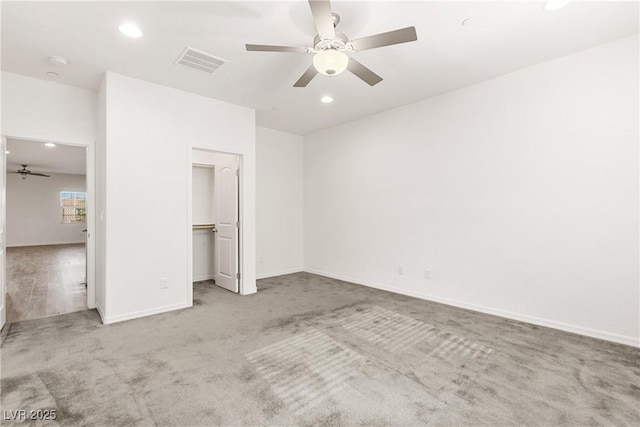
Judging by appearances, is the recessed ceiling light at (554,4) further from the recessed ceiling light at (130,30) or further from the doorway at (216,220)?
the doorway at (216,220)

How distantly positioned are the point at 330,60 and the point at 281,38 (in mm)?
823

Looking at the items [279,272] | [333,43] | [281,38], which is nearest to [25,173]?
[279,272]

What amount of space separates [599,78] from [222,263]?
5314mm

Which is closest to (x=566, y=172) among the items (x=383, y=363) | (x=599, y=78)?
(x=599, y=78)

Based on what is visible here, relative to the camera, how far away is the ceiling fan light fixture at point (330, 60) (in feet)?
7.20

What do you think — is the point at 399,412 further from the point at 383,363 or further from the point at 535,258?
the point at 535,258

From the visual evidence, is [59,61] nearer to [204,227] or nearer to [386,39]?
[204,227]

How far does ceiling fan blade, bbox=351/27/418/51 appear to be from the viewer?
204 centimetres

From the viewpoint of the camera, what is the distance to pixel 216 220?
207 inches

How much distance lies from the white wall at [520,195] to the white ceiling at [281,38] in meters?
0.36

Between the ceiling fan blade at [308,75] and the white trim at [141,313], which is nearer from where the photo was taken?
the ceiling fan blade at [308,75]

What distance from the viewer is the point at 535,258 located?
332 centimetres

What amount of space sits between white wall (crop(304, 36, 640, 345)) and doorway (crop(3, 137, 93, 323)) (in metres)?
4.24

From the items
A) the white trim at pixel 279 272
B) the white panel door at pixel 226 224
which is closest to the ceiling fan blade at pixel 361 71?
the white panel door at pixel 226 224
